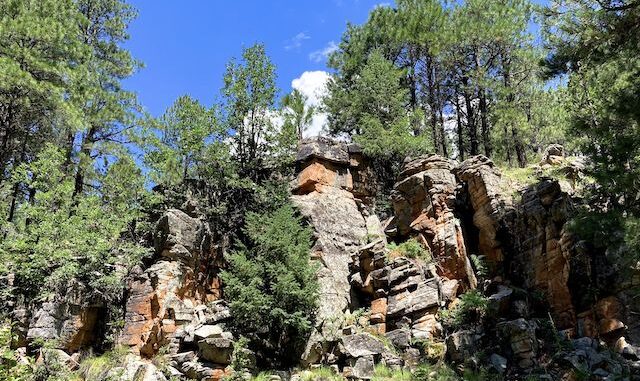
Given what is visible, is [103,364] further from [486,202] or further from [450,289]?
[486,202]

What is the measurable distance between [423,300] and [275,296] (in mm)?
5007

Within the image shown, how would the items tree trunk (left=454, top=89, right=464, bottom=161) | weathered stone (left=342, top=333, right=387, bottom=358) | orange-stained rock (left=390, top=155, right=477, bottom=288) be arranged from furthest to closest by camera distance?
1. tree trunk (left=454, top=89, right=464, bottom=161)
2. orange-stained rock (left=390, top=155, right=477, bottom=288)
3. weathered stone (left=342, top=333, right=387, bottom=358)

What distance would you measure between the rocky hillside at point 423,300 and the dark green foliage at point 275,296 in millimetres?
679

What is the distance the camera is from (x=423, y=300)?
647 inches

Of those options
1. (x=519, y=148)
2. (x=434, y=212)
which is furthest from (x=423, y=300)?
(x=519, y=148)

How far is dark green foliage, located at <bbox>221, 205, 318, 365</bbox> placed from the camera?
15.8m

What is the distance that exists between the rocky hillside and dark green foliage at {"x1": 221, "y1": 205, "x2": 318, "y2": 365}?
2.23 feet

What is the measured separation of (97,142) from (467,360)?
60.7 feet

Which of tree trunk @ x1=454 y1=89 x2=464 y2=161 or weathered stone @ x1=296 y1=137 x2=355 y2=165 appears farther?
tree trunk @ x1=454 y1=89 x2=464 y2=161

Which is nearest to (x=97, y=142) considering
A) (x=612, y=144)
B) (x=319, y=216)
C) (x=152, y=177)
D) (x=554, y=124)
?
(x=152, y=177)

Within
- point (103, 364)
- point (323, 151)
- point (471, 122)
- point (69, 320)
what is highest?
point (471, 122)

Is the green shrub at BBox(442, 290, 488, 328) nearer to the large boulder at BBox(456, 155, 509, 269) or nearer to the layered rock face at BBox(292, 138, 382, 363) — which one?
the large boulder at BBox(456, 155, 509, 269)

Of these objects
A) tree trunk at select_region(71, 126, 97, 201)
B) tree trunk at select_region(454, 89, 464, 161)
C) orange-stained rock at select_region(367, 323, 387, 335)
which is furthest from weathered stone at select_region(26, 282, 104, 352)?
tree trunk at select_region(454, 89, 464, 161)

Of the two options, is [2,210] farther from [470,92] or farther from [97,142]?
[470,92]
